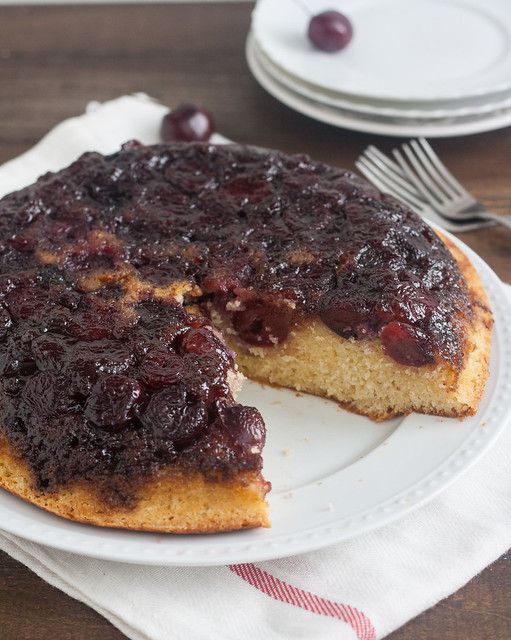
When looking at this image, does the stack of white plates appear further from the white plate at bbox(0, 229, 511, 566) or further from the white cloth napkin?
the white cloth napkin

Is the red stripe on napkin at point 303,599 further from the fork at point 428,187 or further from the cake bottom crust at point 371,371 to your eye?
the fork at point 428,187

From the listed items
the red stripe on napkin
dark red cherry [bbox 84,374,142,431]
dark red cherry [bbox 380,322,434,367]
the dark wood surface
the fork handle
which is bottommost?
the dark wood surface

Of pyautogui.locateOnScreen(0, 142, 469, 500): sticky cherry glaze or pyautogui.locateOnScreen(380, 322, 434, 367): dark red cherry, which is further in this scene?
pyautogui.locateOnScreen(380, 322, 434, 367): dark red cherry

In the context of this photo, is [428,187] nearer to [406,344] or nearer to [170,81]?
[406,344]

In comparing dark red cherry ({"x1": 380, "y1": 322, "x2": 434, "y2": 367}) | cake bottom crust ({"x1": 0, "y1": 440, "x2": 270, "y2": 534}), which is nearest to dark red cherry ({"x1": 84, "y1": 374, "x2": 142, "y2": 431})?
cake bottom crust ({"x1": 0, "y1": 440, "x2": 270, "y2": 534})

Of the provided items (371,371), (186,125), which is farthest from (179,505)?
(186,125)
